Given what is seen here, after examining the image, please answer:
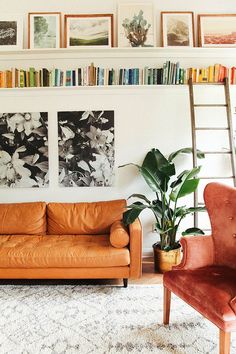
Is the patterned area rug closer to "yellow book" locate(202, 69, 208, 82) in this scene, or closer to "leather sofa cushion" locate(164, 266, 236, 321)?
"leather sofa cushion" locate(164, 266, 236, 321)

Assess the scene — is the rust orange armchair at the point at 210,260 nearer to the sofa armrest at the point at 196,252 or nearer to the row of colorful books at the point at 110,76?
the sofa armrest at the point at 196,252

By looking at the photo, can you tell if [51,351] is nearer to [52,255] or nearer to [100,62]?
[52,255]

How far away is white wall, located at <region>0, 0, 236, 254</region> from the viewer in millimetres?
3568

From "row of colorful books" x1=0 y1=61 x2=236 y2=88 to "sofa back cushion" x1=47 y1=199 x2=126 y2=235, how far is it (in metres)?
1.44

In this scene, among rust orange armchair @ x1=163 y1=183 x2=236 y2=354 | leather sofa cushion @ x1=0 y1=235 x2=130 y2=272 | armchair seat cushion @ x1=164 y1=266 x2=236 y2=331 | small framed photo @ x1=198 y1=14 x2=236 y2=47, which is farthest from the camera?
small framed photo @ x1=198 y1=14 x2=236 y2=47

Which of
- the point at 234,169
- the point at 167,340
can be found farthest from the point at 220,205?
the point at 234,169

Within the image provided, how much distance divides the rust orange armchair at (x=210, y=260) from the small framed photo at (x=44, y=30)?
8.58 ft

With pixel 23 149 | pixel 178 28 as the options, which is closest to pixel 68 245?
pixel 23 149

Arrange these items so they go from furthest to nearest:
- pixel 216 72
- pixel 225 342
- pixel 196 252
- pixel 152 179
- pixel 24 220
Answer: pixel 216 72 → pixel 24 220 → pixel 152 179 → pixel 196 252 → pixel 225 342

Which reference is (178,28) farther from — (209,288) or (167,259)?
(209,288)

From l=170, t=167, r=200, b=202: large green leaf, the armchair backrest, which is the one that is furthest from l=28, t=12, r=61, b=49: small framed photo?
the armchair backrest

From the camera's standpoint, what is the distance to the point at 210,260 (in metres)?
2.17

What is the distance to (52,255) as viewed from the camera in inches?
104

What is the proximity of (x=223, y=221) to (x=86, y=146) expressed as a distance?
197 centimetres
